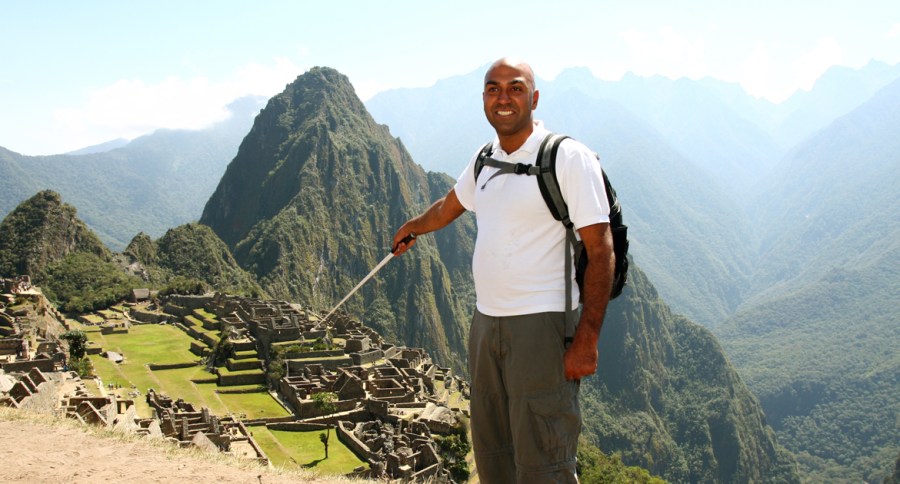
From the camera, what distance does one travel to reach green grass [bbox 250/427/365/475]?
68.4 ft

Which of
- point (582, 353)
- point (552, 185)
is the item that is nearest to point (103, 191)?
point (552, 185)

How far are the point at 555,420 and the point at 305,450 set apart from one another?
66.0 feet

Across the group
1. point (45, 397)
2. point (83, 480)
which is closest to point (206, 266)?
point (45, 397)

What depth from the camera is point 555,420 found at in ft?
12.8

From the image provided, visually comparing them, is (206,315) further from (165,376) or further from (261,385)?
(261,385)

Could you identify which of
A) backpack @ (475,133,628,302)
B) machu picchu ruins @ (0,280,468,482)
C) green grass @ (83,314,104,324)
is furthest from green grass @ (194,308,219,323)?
backpack @ (475,133,628,302)

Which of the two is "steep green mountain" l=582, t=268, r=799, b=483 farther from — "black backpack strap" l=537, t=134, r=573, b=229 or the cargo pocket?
"black backpack strap" l=537, t=134, r=573, b=229

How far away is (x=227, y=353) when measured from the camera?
1353 inches

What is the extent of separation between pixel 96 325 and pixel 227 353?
14.1 m

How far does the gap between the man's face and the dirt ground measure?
401 centimetres

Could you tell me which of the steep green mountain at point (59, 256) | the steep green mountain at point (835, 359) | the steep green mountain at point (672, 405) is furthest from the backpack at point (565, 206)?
the steep green mountain at point (835, 359)

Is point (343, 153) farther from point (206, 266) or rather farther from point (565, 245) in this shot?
point (565, 245)

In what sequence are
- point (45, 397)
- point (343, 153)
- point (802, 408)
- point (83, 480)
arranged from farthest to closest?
point (343, 153)
point (802, 408)
point (45, 397)
point (83, 480)

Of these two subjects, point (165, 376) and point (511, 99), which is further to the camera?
point (165, 376)
